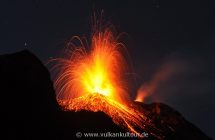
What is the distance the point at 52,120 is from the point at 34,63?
636 cm

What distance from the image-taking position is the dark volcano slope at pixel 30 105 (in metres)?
35.2

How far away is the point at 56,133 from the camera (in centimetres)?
3753

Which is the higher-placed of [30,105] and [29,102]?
[29,102]

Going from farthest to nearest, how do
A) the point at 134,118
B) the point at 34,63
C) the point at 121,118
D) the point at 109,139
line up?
1. the point at 134,118
2. the point at 121,118
3. the point at 109,139
4. the point at 34,63

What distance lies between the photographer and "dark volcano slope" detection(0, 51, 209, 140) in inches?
1388

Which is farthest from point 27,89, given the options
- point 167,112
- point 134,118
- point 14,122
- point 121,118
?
point 167,112

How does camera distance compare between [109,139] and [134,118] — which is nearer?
[109,139]

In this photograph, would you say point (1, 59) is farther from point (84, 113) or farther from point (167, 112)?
point (167, 112)

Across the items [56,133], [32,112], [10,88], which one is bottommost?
[56,133]

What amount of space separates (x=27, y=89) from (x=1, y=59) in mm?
3985

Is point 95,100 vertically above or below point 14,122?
below

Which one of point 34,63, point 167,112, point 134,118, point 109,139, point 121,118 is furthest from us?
point 167,112

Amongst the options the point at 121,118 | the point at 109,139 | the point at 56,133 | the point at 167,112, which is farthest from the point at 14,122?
the point at 167,112

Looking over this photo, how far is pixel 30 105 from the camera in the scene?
37.2m
